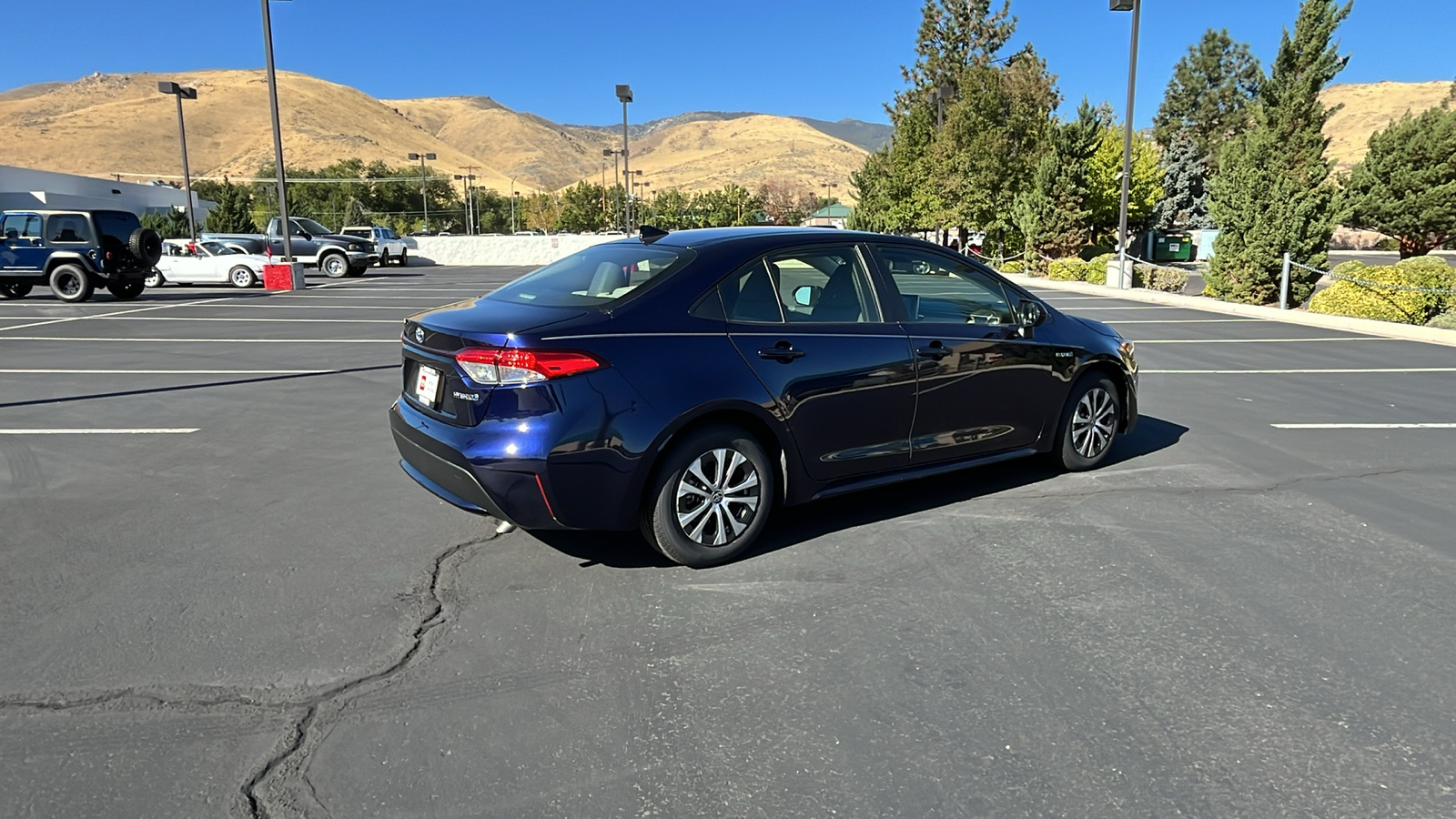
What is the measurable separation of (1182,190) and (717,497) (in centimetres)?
5955

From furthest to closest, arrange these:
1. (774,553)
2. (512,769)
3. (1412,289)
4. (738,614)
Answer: (1412,289)
(774,553)
(738,614)
(512,769)

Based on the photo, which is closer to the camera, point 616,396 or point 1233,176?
point 616,396

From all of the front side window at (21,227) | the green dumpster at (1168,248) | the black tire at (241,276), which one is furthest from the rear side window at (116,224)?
the green dumpster at (1168,248)

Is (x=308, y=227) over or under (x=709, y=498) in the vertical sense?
over

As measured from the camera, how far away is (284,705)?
329 centimetres

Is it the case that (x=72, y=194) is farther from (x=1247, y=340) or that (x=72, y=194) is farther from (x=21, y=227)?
(x=1247, y=340)

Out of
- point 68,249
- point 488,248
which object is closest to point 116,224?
point 68,249

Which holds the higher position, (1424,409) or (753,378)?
(753,378)

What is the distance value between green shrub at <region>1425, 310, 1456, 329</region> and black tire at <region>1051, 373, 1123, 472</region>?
42.4 feet

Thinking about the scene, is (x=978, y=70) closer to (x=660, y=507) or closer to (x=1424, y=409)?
(x=1424, y=409)

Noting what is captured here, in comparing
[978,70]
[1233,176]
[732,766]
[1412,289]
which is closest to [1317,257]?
[1233,176]

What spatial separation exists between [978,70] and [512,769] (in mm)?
37735

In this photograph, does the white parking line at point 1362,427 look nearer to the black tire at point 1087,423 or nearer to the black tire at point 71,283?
the black tire at point 1087,423

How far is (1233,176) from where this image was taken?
2133 centimetres
